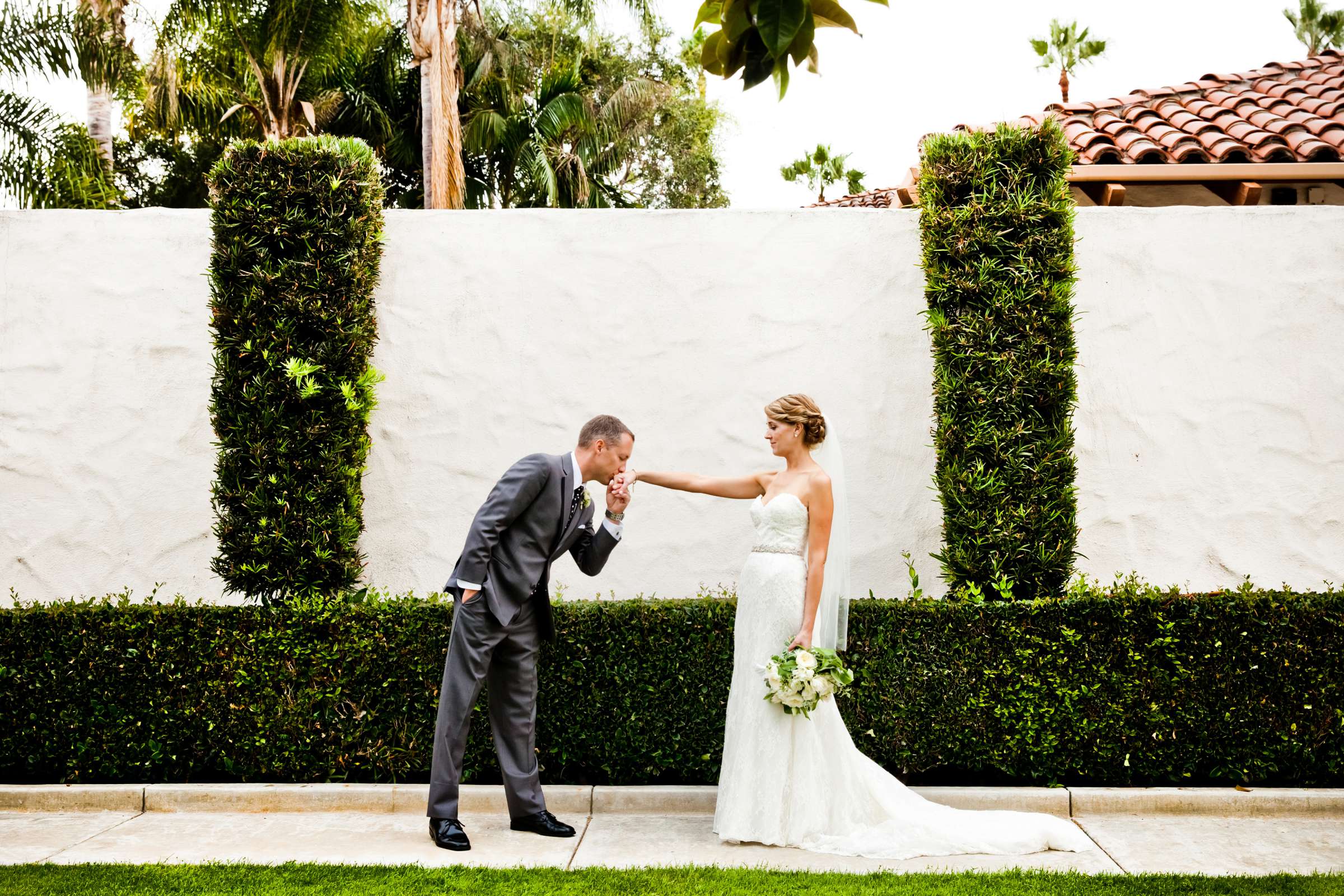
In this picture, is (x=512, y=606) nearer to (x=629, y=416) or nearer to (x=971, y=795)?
(x=629, y=416)

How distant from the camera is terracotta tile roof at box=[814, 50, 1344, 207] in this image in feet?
26.7

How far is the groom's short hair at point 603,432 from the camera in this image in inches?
216

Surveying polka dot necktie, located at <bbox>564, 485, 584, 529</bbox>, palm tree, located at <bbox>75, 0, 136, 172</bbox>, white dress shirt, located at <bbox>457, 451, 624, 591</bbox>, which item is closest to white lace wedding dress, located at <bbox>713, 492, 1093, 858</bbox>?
white dress shirt, located at <bbox>457, 451, 624, 591</bbox>

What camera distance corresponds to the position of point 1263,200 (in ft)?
29.1

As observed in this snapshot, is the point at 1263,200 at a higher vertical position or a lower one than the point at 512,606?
higher

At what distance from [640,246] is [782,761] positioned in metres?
3.68

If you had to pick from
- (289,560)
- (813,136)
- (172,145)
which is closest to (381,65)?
(172,145)

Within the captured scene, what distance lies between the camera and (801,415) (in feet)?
17.9

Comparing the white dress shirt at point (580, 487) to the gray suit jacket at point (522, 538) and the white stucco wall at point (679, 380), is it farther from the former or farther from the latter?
the white stucco wall at point (679, 380)

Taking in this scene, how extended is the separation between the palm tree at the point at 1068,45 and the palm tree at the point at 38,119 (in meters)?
22.8

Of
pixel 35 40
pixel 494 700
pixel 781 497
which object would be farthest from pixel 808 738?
pixel 35 40

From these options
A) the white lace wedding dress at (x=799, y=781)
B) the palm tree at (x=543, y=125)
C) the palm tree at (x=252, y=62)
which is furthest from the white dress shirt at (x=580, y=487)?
the palm tree at (x=543, y=125)

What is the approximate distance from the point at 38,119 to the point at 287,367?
20.8 ft

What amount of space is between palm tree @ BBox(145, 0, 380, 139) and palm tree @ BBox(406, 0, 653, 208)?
1.76 metres
